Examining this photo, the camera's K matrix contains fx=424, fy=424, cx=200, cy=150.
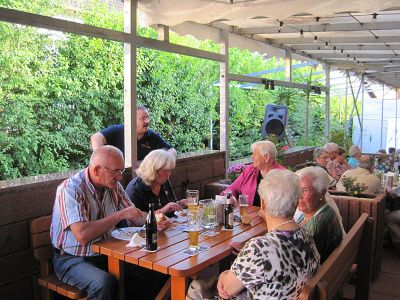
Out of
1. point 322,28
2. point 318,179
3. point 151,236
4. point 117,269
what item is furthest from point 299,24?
point 117,269

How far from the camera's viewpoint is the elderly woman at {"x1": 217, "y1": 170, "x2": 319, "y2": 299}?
1.81 metres

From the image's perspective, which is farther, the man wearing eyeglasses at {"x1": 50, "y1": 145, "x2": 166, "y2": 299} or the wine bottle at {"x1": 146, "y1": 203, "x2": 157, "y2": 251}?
the man wearing eyeglasses at {"x1": 50, "y1": 145, "x2": 166, "y2": 299}

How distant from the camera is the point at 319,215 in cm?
251

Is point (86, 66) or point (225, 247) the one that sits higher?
point (86, 66)

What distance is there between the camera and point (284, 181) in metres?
2.01

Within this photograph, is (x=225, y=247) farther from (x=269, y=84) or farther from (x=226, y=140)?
(x=269, y=84)

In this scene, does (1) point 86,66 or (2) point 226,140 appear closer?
(2) point 226,140

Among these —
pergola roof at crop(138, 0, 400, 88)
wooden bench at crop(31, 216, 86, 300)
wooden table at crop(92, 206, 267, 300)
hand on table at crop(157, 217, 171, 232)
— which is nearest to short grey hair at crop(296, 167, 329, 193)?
wooden table at crop(92, 206, 267, 300)

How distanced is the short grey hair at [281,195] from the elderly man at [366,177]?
2.52 m

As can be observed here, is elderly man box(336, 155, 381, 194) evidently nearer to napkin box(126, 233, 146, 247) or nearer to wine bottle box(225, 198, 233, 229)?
wine bottle box(225, 198, 233, 229)

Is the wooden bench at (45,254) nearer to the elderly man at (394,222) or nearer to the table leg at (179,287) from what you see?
the table leg at (179,287)

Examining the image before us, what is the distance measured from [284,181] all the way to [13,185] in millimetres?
1905

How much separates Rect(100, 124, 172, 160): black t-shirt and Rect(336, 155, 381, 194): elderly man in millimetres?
1949

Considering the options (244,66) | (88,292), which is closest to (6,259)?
(88,292)
